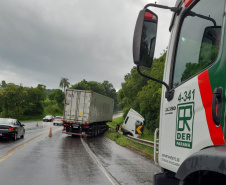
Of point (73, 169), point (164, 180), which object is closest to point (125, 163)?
point (73, 169)

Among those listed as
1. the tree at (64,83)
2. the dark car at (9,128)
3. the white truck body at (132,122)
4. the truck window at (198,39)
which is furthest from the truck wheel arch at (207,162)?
the tree at (64,83)

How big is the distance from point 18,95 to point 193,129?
71375mm

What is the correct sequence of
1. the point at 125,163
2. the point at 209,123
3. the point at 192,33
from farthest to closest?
1. the point at 125,163
2. the point at 192,33
3. the point at 209,123

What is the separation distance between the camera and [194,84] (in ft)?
8.71

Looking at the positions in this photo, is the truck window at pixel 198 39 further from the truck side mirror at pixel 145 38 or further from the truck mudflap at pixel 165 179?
the truck mudflap at pixel 165 179

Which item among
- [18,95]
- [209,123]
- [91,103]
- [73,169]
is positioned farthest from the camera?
[18,95]

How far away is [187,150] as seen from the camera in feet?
8.83

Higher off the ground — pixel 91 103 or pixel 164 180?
pixel 91 103

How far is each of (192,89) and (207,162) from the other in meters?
0.80

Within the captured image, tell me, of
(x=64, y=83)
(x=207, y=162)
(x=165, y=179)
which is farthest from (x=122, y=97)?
(x=64, y=83)

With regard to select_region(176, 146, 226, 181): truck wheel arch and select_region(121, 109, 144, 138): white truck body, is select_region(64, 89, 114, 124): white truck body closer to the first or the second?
select_region(121, 109, 144, 138): white truck body

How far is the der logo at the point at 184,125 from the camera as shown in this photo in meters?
2.63

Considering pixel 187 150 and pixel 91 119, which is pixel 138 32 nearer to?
pixel 187 150

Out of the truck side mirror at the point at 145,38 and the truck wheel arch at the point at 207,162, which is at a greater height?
the truck side mirror at the point at 145,38
